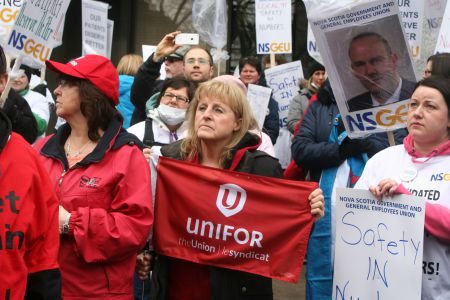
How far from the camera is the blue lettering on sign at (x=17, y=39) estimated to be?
165 inches

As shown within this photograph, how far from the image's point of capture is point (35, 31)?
427cm

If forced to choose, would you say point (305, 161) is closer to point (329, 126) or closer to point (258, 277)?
point (329, 126)

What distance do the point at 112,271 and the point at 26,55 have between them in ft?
5.65

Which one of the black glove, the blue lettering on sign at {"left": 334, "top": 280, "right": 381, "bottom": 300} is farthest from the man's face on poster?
the black glove

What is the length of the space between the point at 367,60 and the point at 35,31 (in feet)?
6.79

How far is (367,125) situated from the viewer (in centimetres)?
372

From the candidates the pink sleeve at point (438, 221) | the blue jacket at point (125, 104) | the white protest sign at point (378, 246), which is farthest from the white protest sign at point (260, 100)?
the pink sleeve at point (438, 221)

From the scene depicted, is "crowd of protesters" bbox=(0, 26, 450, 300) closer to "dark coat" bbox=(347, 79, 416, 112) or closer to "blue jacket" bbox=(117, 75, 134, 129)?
"dark coat" bbox=(347, 79, 416, 112)

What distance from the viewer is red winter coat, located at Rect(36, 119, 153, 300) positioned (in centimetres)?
312

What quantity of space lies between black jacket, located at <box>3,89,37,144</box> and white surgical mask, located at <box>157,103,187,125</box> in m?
0.89

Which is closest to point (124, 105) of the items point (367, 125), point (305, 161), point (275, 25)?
point (305, 161)

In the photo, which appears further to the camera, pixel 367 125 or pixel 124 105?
pixel 124 105

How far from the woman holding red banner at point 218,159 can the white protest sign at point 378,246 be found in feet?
0.65

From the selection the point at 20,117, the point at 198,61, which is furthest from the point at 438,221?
the point at 198,61
